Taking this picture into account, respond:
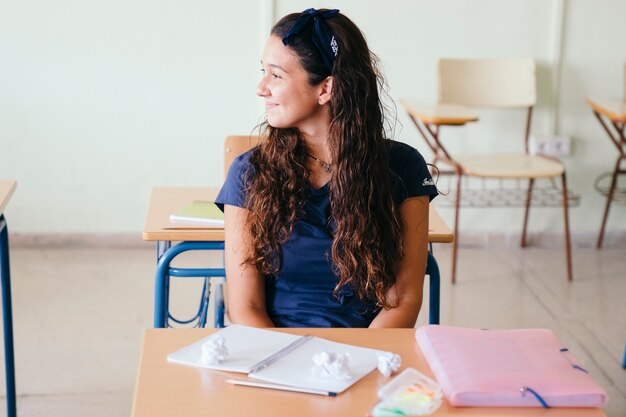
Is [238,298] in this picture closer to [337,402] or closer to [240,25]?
[337,402]

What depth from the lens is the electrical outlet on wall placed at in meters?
4.29

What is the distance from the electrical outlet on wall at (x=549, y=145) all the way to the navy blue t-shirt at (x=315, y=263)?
2.54 m

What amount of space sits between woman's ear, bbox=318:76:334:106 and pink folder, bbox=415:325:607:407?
0.53 m

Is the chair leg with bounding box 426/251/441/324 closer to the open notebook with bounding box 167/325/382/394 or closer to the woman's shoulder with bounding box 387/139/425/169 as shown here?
the woman's shoulder with bounding box 387/139/425/169

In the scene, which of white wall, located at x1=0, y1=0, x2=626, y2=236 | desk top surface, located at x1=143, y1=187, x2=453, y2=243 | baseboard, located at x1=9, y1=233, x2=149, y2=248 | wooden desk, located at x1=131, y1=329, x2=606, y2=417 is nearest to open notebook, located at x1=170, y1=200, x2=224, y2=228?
desk top surface, located at x1=143, y1=187, x2=453, y2=243

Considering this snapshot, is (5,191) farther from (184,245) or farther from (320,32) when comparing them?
(320,32)

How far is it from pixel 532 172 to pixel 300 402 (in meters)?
2.74

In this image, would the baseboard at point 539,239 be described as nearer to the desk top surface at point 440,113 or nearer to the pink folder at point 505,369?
the desk top surface at point 440,113

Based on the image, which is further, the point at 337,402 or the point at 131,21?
the point at 131,21

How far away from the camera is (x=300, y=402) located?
1239mm

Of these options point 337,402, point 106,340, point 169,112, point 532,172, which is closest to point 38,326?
point 106,340

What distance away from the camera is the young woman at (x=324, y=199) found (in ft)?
5.79

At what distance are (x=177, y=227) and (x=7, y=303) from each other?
52 cm

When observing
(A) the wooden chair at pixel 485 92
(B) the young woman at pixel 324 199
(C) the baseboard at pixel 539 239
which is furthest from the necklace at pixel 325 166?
(C) the baseboard at pixel 539 239
